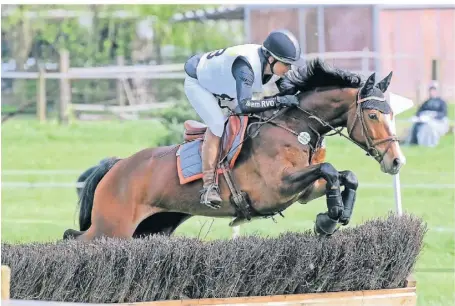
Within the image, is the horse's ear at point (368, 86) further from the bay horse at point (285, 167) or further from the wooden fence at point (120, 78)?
the wooden fence at point (120, 78)

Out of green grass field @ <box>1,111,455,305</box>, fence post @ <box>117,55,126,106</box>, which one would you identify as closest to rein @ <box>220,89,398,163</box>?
green grass field @ <box>1,111,455,305</box>

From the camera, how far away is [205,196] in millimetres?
7695

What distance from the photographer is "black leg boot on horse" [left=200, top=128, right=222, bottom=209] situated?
7727 millimetres

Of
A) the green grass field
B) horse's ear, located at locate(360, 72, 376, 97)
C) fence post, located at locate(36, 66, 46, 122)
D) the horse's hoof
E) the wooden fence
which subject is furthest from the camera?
fence post, located at locate(36, 66, 46, 122)

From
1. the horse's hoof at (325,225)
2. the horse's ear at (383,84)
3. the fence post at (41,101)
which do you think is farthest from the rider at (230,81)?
the fence post at (41,101)

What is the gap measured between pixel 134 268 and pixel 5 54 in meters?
21.2

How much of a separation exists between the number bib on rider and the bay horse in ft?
0.87

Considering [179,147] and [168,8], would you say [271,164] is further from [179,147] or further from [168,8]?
[168,8]

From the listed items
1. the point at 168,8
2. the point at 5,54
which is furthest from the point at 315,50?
the point at 5,54

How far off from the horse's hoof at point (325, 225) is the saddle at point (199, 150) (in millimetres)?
768

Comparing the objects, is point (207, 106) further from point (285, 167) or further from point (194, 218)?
point (194, 218)

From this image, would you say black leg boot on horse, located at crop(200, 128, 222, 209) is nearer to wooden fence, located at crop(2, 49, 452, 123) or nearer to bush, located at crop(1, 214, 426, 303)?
bush, located at crop(1, 214, 426, 303)

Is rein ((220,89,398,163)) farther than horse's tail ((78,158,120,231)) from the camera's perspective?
No

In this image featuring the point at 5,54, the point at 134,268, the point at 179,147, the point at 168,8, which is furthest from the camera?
the point at 5,54
